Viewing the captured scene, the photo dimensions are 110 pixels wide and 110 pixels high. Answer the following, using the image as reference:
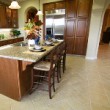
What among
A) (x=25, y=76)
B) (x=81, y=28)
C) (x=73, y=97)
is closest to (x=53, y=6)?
(x=81, y=28)

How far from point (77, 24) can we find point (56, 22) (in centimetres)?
103

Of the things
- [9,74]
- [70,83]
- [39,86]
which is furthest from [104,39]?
[9,74]

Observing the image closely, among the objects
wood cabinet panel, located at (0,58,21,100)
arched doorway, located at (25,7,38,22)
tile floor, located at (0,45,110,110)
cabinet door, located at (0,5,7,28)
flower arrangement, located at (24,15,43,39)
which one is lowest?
tile floor, located at (0,45,110,110)

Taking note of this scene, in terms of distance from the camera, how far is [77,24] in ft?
16.0

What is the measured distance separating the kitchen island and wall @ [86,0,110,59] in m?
3.17

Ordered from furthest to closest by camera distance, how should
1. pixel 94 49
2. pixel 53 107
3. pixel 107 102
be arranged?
1. pixel 94 49
2. pixel 107 102
3. pixel 53 107

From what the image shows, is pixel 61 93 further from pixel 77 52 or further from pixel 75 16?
pixel 75 16

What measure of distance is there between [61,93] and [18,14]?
5.22 m

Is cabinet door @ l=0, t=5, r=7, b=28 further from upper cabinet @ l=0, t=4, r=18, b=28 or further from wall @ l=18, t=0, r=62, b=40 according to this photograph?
wall @ l=18, t=0, r=62, b=40

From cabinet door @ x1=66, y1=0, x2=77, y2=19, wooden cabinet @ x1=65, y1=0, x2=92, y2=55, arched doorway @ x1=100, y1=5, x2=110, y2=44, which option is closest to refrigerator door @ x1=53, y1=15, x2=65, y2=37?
wooden cabinet @ x1=65, y1=0, x2=92, y2=55

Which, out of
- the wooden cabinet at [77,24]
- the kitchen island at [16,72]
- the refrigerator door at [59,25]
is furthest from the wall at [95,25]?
the kitchen island at [16,72]

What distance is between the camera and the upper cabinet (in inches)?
188

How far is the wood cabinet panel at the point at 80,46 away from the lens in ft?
16.4

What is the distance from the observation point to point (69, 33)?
16.9ft
